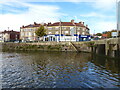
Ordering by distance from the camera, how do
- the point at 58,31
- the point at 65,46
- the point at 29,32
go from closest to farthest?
the point at 65,46 < the point at 58,31 < the point at 29,32

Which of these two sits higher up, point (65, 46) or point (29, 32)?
point (29, 32)

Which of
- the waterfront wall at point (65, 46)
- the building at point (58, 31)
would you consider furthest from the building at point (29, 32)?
the waterfront wall at point (65, 46)

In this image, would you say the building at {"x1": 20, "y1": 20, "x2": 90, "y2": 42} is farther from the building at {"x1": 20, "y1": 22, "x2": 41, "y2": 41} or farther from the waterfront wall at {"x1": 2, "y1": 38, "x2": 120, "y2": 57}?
the waterfront wall at {"x1": 2, "y1": 38, "x2": 120, "y2": 57}

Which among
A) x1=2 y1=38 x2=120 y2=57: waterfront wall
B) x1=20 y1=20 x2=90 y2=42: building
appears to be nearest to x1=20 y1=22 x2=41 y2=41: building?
x1=20 y1=20 x2=90 y2=42: building

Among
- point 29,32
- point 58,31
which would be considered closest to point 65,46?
point 58,31

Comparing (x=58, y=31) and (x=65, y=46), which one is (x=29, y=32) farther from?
(x=65, y=46)

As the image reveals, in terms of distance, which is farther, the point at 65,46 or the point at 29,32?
the point at 29,32

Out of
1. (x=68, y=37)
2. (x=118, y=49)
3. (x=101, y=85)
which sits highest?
(x=68, y=37)

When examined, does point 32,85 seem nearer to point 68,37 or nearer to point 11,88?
point 11,88

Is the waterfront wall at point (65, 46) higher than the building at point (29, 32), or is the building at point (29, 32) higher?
the building at point (29, 32)

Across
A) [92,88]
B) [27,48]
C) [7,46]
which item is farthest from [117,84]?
[7,46]

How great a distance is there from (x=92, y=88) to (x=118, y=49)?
20.9m

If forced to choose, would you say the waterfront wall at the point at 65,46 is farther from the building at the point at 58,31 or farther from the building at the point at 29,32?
the building at the point at 29,32

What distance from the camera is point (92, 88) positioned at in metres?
10.8
